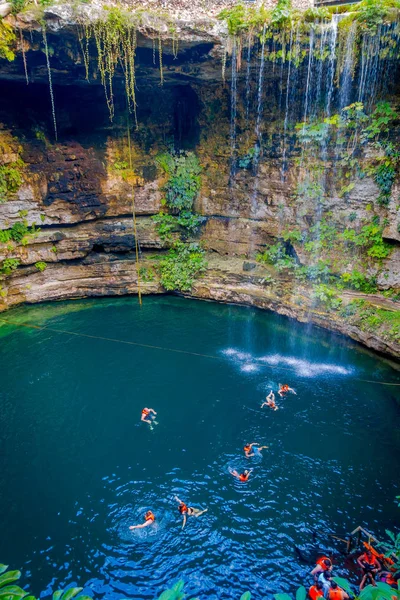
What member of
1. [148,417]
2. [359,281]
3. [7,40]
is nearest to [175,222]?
[359,281]

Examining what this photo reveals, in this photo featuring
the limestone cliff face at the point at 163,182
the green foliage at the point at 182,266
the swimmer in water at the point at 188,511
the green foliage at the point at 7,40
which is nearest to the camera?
the swimmer in water at the point at 188,511

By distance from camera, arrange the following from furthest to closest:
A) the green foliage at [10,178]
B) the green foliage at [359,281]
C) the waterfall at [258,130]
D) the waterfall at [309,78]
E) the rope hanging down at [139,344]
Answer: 1. the green foliage at [10,178]
2. the waterfall at [258,130]
3. the green foliage at [359,281]
4. the waterfall at [309,78]
5. the rope hanging down at [139,344]

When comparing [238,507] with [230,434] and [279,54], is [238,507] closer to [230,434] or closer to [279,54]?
[230,434]

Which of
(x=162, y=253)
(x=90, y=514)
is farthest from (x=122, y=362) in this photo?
(x=162, y=253)

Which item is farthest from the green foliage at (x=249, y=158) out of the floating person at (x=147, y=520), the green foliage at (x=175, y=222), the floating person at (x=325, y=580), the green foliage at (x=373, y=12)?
the floating person at (x=325, y=580)

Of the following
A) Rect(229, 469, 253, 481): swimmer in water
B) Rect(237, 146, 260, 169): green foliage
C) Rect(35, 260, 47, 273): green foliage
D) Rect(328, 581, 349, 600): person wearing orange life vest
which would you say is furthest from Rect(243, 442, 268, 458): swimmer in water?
Rect(237, 146, 260, 169): green foliage

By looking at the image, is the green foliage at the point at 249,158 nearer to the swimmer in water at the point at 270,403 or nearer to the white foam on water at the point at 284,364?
the white foam on water at the point at 284,364

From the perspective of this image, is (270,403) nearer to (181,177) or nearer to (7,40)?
(181,177)

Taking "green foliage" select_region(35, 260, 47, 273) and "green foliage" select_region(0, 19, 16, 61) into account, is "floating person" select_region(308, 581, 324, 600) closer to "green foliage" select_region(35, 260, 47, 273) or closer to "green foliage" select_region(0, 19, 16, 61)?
"green foliage" select_region(35, 260, 47, 273)
